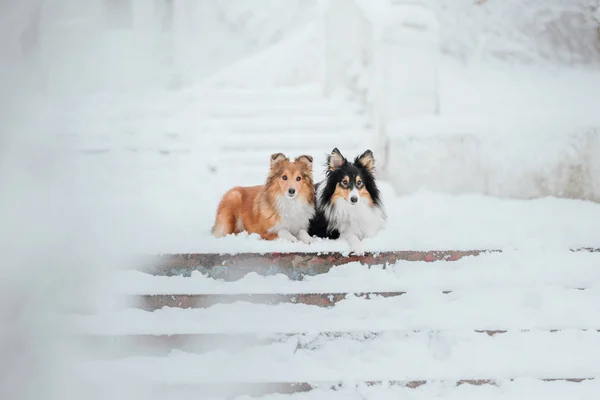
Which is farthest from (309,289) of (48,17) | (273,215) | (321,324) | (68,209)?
(48,17)

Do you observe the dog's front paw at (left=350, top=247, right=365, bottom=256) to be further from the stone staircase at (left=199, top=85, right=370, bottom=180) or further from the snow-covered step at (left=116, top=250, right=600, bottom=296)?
the stone staircase at (left=199, top=85, right=370, bottom=180)

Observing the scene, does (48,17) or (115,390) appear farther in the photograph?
(48,17)

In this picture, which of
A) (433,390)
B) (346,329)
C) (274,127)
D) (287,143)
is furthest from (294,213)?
(274,127)

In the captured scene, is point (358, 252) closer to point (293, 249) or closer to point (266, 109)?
point (293, 249)

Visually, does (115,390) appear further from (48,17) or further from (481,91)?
(481,91)

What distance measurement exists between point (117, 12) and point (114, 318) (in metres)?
3.36

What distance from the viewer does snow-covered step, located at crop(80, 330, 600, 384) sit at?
1.92 metres

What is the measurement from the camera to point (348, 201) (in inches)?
79.8

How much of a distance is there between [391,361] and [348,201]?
54 cm

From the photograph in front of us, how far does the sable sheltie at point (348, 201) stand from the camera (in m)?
2.05

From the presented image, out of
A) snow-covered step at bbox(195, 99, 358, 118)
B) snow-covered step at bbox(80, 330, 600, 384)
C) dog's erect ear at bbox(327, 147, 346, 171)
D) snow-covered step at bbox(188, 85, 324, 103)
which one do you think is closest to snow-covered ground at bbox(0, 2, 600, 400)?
snow-covered step at bbox(80, 330, 600, 384)

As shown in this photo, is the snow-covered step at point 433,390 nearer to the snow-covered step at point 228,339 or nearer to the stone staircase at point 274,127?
the snow-covered step at point 228,339

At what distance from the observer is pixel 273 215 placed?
2.11 meters

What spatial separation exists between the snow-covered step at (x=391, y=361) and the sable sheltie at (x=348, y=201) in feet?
1.19
